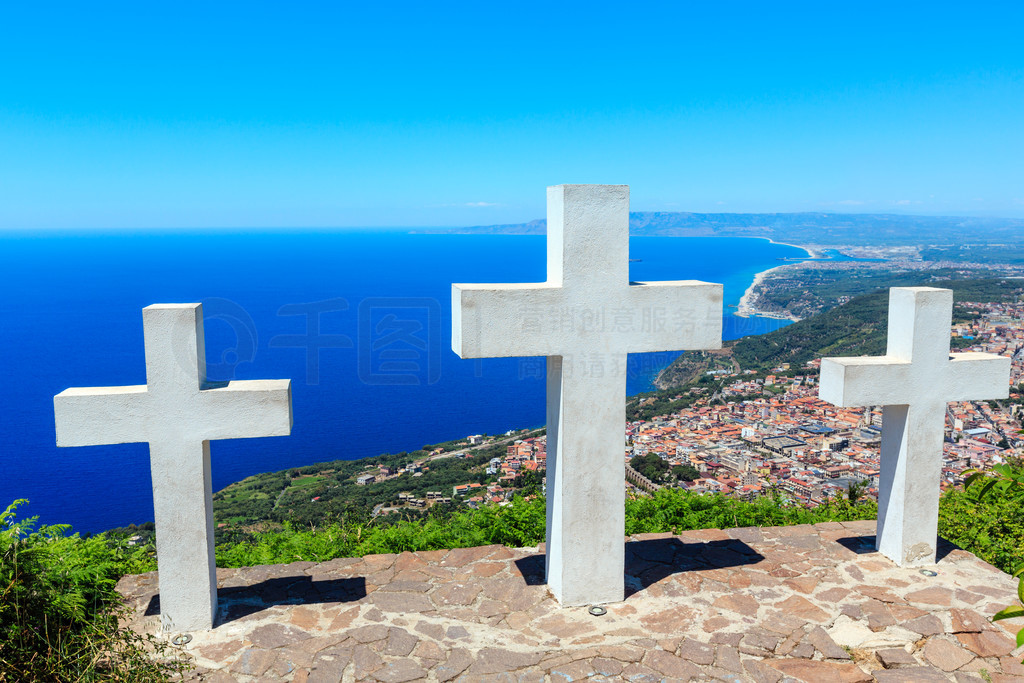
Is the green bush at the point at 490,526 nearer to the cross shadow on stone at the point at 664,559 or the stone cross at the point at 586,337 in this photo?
the cross shadow on stone at the point at 664,559

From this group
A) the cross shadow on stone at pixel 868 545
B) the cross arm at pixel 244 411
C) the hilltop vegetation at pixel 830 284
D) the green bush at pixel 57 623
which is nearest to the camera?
the green bush at pixel 57 623

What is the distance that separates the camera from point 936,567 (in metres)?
5.80

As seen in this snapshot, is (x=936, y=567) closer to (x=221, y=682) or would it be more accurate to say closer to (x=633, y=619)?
(x=633, y=619)

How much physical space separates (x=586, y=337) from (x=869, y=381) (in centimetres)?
235

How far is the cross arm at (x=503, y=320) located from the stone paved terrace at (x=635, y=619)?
6.16 ft

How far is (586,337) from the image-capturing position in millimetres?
5074

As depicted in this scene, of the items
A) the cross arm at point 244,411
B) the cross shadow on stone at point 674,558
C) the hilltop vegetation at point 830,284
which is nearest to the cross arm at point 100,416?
the cross arm at point 244,411

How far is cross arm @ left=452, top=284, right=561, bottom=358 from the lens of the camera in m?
4.81

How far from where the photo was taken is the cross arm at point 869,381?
554 cm

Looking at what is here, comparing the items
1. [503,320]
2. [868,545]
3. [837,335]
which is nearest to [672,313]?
[503,320]

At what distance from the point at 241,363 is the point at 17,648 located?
173ft

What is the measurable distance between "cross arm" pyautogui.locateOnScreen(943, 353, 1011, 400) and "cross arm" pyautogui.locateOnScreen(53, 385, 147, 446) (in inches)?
240

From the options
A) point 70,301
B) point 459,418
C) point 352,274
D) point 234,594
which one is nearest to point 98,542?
point 234,594

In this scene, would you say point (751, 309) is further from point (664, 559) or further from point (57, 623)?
point (57, 623)
